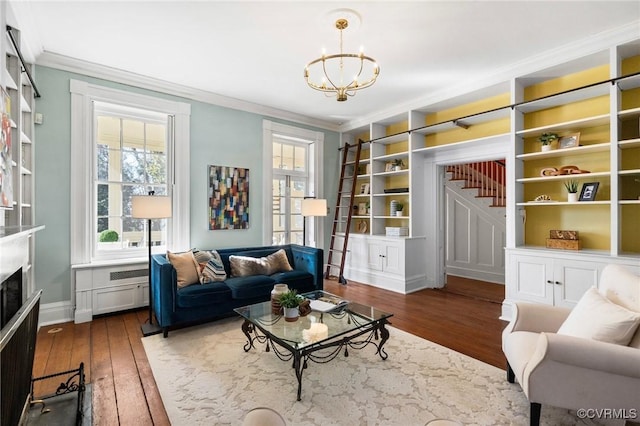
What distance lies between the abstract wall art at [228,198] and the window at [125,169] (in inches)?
25.2

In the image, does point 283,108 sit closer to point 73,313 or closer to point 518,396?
point 73,313

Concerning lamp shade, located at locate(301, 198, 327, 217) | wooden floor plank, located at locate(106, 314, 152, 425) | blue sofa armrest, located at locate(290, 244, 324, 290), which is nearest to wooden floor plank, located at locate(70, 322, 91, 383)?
wooden floor plank, located at locate(106, 314, 152, 425)

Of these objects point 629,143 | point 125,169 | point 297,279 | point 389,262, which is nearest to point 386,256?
point 389,262

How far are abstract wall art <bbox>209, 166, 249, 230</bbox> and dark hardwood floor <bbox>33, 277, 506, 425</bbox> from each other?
1.58 m

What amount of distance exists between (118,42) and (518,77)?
4469 millimetres

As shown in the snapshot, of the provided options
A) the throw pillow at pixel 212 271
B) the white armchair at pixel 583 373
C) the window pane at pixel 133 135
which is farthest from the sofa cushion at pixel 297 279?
the white armchair at pixel 583 373

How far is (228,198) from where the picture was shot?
15.3 ft

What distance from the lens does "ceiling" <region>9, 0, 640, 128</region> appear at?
101 inches

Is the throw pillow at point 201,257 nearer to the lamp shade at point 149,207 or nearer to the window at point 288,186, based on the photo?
the lamp shade at point 149,207

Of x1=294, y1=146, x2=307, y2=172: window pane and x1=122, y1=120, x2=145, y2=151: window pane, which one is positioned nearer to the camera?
x1=122, y1=120, x2=145, y2=151: window pane

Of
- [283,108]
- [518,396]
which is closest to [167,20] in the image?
[283,108]

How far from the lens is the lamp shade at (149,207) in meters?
3.21

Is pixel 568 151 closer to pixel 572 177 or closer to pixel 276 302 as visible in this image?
pixel 572 177

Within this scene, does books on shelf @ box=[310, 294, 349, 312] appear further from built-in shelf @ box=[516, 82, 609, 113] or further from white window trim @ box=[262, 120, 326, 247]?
built-in shelf @ box=[516, 82, 609, 113]
